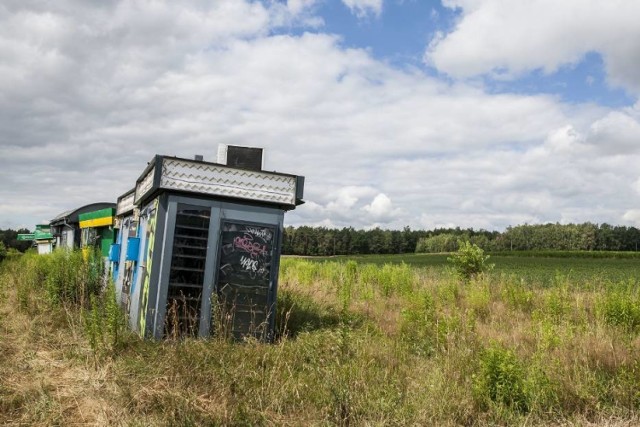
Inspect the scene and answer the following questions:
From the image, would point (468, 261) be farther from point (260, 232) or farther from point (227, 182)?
point (227, 182)

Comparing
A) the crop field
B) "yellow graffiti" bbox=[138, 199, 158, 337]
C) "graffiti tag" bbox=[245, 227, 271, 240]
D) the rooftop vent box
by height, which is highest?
the rooftop vent box

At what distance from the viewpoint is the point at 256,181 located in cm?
795

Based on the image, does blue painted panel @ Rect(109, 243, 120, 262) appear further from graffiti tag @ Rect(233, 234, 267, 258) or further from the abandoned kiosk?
graffiti tag @ Rect(233, 234, 267, 258)

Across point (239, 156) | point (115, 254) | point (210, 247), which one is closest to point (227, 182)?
point (239, 156)

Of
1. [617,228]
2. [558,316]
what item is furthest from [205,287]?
[617,228]

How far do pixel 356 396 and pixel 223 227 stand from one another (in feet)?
12.0

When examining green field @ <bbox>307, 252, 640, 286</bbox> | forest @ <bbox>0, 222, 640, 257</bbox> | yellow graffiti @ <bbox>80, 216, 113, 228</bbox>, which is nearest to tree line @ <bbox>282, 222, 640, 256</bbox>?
forest @ <bbox>0, 222, 640, 257</bbox>

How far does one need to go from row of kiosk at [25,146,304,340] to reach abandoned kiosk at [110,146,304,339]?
0.05 feet

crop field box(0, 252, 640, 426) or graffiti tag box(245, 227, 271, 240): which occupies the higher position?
graffiti tag box(245, 227, 271, 240)

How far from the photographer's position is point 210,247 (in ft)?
25.3

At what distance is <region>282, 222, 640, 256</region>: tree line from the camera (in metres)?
105

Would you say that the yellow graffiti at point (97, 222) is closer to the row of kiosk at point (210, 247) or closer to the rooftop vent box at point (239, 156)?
the row of kiosk at point (210, 247)

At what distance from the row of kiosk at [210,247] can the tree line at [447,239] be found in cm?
8920

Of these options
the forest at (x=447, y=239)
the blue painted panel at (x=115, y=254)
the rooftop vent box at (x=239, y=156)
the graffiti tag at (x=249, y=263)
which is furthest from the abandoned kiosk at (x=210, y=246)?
the forest at (x=447, y=239)
